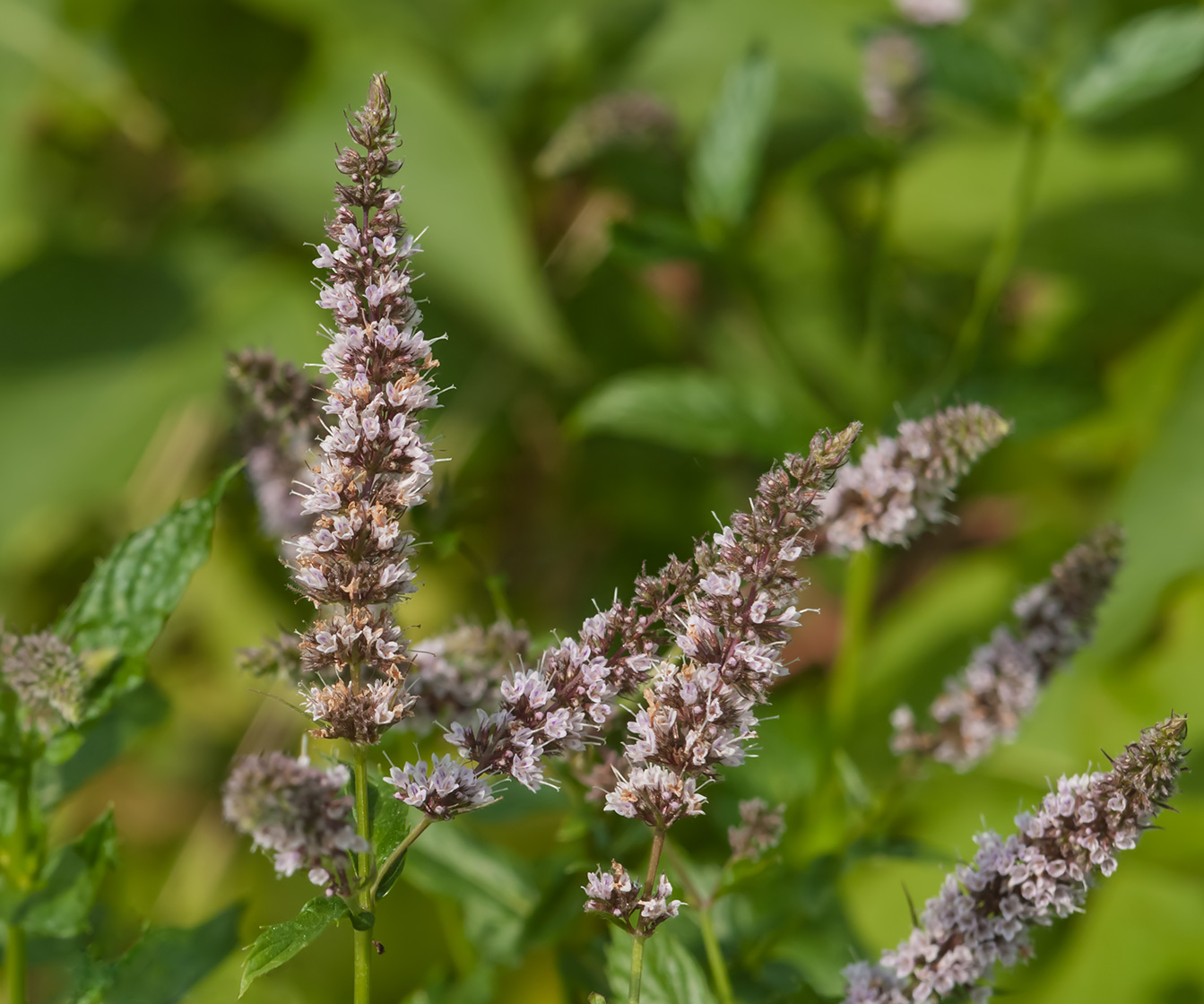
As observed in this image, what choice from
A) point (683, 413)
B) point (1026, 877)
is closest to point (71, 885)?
point (1026, 877)

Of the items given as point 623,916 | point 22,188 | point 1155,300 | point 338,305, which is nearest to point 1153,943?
point 1155,300


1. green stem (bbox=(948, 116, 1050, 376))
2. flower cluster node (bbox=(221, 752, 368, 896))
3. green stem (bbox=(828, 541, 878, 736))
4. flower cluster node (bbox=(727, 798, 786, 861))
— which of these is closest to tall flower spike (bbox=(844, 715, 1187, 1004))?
flower cluster node (bbox=(727, 798, 786, 861))

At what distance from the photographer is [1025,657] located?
940 millimetres

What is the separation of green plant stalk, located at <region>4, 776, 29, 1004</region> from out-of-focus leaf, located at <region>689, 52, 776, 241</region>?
0.93 m

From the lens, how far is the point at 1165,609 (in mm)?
1708

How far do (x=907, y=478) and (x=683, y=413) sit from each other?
0.64 metres

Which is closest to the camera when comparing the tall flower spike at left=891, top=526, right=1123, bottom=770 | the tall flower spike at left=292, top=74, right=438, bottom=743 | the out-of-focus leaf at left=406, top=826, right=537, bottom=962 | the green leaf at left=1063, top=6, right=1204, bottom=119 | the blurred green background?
the tall flower spike at left=292, top=74, right=438, bottom=743

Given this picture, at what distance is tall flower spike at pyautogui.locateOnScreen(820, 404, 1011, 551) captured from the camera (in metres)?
0.79

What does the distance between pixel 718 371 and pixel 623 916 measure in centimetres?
157

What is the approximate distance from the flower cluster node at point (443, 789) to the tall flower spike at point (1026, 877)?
26cm

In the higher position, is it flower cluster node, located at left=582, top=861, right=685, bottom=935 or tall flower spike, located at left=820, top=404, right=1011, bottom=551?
tall flower spike, located at left=820, top=404, right=1011, bottom=551

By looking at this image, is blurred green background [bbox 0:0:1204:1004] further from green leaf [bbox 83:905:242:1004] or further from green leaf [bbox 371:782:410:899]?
green leaf [bbox 371:782:410:899]

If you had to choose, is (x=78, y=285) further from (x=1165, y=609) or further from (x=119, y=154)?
(x=1165, y=609)

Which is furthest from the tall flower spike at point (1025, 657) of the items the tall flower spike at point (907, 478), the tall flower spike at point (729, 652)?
the tall flower spike at point (729, 652)
